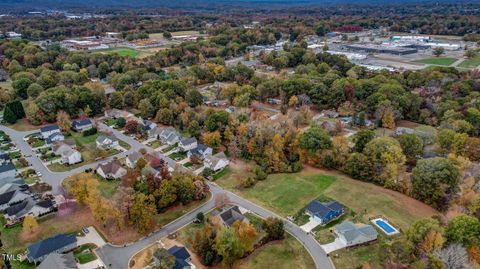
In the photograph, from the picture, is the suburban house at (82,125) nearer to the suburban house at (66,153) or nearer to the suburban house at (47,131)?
the suburban house at (47,131)

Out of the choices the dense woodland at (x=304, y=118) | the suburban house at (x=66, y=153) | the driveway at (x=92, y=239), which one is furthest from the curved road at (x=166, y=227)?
the suburban house at (x=66, y=153)

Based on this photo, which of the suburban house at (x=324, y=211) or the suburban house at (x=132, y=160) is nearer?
the suburban house at (x=324, y=211)

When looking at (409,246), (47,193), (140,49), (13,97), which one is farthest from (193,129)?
(140,49)

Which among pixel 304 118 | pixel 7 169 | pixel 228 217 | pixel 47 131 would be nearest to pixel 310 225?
pixel 228 217

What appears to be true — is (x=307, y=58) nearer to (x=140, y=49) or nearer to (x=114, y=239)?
(x=140, y=49)

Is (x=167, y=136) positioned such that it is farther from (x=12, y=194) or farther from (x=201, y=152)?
(x=12, y=194)

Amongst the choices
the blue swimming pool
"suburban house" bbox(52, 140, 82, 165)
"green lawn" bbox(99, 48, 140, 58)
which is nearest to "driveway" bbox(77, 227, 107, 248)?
"suburban house" bbox(52, 140, 82, 165)
